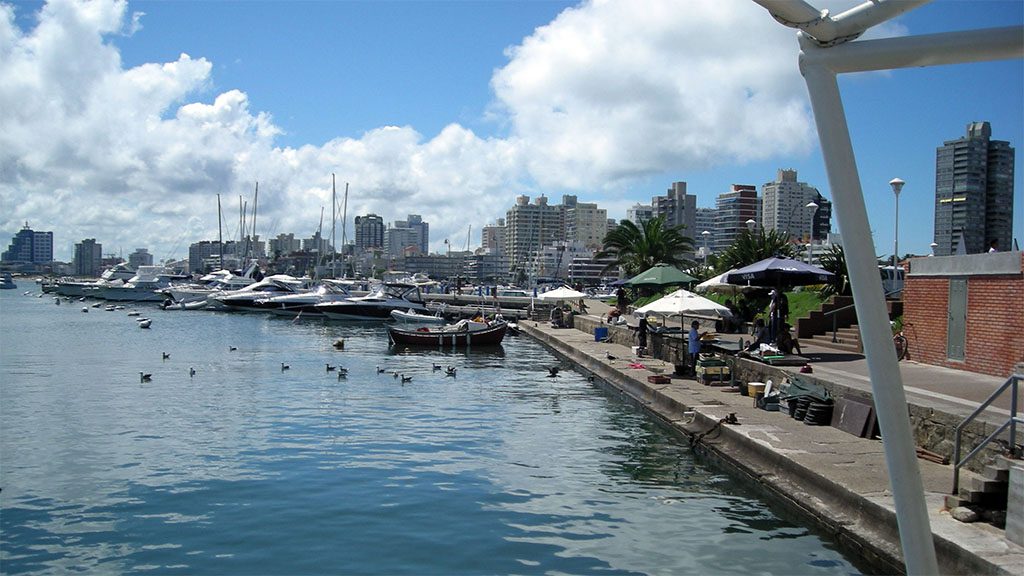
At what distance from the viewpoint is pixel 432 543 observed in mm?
10867

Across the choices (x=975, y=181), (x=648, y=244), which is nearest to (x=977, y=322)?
(x=648, y=244)

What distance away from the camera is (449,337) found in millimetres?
41188

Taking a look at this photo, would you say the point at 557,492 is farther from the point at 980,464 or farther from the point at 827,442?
the point at 980,464

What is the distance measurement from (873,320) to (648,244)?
48.2 m

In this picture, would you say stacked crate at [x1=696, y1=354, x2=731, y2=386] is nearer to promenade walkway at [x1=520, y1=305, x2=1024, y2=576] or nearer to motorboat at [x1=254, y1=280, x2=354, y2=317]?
promenade walkway at [x1=520, y1=305, x2=1024, y2=576]

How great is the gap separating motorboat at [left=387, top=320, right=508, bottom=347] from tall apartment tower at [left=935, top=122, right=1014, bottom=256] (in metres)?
36.8

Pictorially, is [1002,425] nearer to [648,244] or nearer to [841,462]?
[841,462]

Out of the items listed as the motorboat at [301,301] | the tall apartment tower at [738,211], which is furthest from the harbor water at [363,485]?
the tall apartment tower at [738,211]

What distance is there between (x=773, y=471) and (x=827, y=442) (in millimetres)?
1266

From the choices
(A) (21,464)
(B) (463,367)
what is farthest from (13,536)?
(B) (463,367)

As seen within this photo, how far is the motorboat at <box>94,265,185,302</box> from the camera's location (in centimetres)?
9206

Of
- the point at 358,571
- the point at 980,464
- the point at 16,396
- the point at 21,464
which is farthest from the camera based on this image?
the point at 16,396

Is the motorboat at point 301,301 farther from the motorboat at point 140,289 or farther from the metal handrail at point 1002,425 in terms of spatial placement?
the metal handrail at point 1002,425

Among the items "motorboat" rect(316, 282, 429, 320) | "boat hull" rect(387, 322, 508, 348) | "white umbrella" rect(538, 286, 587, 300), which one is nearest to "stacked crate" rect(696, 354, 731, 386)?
"boat hull" rect(387, 322, 508, 348)
